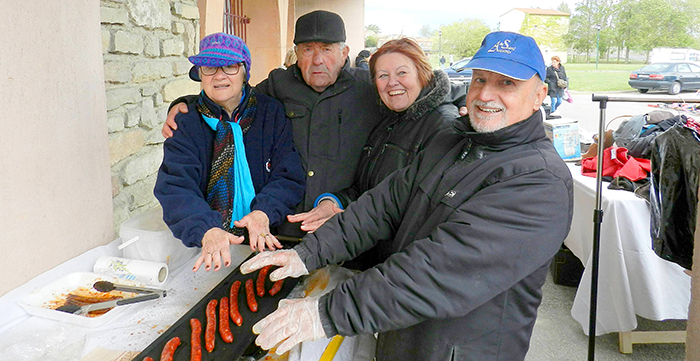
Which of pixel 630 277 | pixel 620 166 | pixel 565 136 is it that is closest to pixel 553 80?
pixel 565 136

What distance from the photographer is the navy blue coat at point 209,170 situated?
1.97 m

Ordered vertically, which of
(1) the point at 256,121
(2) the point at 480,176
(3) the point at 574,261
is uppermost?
(1) the point at 256,121

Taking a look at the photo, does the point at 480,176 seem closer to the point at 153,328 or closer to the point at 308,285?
the point at 308,285

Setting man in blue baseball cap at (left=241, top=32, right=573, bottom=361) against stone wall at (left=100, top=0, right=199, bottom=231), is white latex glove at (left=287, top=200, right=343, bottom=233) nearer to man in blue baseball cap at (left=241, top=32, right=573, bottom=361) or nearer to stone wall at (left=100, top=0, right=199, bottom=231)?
man in blue baseball cap at (left=241, top=32, right=573, bottom=361)

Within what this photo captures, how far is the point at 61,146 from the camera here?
7.12 ft

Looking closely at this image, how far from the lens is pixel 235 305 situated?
1.79 metres

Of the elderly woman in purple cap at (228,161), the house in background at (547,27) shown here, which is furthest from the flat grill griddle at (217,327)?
the house in background at (547,27)

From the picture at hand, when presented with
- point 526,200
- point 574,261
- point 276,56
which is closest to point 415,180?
point 526,200

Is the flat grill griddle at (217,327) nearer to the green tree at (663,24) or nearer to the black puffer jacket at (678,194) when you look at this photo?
the black puffer jacket at (678,194)

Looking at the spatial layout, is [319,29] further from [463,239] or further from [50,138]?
[463,239]

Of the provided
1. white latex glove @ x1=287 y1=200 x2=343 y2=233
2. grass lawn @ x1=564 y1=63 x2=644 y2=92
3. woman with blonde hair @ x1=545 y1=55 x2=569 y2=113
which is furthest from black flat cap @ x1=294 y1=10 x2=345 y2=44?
grass lawn @ x1=564 y1=63 x2=644 y2=92

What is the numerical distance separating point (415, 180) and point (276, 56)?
22.4 ft

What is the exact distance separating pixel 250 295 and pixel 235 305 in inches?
3.7

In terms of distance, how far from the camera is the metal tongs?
1782 millimetres
